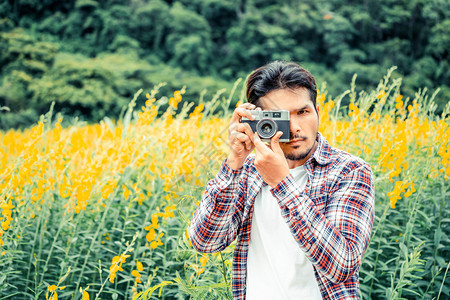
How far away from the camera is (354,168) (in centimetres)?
123

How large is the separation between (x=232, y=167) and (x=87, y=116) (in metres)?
18.0

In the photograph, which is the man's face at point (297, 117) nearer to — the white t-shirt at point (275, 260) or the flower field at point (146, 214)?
the white t-shirt at point (275, 260)

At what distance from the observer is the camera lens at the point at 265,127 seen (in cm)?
117

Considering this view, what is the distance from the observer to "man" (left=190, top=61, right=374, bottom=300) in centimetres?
108

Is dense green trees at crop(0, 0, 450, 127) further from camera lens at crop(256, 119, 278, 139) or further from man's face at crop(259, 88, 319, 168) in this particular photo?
camera lens at crop(256, 119, 278, 139)

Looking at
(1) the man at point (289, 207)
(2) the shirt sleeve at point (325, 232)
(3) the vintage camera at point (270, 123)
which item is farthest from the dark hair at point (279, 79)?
(2) the shirt sleeve at point (325, 232)

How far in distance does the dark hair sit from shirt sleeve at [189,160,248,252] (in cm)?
26

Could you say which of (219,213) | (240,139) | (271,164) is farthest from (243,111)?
(219,213)

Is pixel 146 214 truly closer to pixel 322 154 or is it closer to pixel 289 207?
pixel 322 154

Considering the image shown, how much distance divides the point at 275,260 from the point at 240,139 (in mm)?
368

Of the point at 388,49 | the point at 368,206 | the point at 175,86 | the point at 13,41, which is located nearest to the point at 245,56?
the point at 175,86

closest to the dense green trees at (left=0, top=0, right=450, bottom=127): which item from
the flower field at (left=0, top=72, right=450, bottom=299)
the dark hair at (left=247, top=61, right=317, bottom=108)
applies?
the flower field at (left=0, top=72, right=450, bottom=299)

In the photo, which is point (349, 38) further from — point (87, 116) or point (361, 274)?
point (361, 274)

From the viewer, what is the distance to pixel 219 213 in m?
1.30
